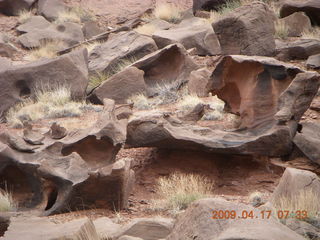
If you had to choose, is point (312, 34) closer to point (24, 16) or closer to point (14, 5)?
point (24, 16)

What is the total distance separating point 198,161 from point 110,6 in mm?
16912

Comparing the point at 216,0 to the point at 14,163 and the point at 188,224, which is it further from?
the point at 188,224

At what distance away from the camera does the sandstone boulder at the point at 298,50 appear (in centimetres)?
1438

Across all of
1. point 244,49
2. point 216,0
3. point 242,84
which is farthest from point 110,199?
point 216,0

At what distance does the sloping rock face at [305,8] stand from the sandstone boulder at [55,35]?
6.94 metres

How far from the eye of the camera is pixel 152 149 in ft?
31.9

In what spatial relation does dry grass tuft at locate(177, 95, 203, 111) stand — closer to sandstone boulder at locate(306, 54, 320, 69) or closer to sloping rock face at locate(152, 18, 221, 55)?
sandstone boulder at locate(306, 54, 320, 69)

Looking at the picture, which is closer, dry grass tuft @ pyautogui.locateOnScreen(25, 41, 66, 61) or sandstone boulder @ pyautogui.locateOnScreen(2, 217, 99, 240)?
sandstone boulder @ pyautogui.locateOnScreen(2, 217, 99, 240)

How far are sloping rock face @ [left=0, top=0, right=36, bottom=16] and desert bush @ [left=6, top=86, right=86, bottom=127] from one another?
1093 centimetres

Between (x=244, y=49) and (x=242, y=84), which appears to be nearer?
(x=242, y=84)

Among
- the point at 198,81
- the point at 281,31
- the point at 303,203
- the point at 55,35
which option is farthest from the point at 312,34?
the point at 303,203

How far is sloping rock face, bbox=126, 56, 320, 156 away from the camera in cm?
855

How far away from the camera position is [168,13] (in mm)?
22969

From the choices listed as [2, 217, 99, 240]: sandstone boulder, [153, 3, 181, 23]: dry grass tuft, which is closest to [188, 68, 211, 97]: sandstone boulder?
[2, 217, 99, 240]: sandstone boulder
